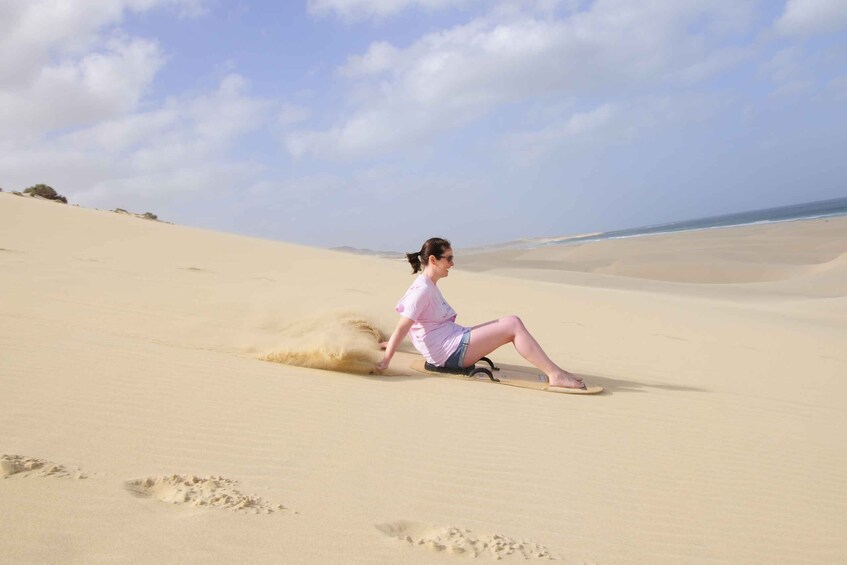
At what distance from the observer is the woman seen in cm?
566

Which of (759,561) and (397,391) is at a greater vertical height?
(397,391)

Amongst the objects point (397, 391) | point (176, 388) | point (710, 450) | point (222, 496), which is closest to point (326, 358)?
point (397, 391)

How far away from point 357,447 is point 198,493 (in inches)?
40.6

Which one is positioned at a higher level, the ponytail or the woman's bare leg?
the ponytail

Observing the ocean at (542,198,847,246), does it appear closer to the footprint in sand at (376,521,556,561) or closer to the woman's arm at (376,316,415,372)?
the woman's arm at (376,316,415,372)

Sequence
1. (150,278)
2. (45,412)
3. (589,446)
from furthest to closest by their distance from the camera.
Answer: (150,278)
(589,446)
(45,412)

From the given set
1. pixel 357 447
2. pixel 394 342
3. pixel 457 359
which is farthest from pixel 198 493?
pixel 457 359

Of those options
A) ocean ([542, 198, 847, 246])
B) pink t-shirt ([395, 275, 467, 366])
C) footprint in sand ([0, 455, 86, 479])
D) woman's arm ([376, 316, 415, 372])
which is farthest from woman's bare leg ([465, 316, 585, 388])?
ocean ([542, 198, 847, 246])

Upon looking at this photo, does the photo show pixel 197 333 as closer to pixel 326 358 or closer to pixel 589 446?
pixel 326 358

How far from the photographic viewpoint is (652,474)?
3865 millimetres

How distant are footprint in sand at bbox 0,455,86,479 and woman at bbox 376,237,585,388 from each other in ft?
9.52

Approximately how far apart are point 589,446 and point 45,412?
10.6 ft

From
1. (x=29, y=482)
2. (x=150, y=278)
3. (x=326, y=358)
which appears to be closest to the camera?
(x=29, y=482)

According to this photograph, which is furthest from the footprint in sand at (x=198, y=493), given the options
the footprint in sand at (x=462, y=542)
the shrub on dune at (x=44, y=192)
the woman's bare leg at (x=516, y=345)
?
the shrub on dune at (x=44, y=192)
